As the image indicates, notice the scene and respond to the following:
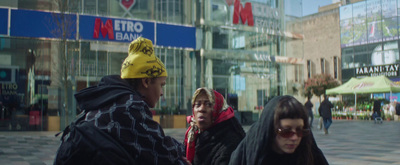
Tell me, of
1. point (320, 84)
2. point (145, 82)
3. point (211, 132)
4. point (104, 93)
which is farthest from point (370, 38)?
point (104, 93)

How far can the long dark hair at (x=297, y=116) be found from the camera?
2.12 meters

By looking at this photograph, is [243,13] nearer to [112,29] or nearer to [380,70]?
[112,29]

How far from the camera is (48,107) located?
57.5 feet

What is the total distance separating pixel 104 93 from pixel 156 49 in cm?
1828

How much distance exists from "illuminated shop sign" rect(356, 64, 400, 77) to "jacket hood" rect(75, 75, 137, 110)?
44624 millimetres

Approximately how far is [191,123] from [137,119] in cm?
207

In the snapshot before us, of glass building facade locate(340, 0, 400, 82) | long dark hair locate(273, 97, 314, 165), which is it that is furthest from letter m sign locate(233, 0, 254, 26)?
glass building facade locate(340, 0, 400, 82)

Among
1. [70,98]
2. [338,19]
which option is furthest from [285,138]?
[338,19]

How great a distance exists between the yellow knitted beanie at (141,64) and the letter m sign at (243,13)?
66.3 feet

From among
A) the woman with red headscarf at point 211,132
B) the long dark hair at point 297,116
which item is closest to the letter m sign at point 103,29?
the woman with red headscarf at point 211,132

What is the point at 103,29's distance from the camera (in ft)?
60.0

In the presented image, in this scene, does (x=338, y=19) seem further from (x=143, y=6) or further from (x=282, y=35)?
(x=143, y=6)

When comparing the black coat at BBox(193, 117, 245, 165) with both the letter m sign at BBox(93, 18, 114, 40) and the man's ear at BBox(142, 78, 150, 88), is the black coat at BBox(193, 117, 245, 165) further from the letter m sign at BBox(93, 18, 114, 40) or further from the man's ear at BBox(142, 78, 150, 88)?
the letter m sign at BBox(93, 18, 114, 40)

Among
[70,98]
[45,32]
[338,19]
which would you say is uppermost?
[338,19]
